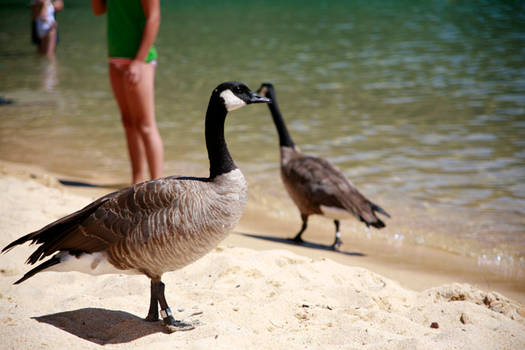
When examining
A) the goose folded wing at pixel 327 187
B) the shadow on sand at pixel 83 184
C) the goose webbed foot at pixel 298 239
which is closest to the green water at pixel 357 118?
the shadow on sand at pixel 83 184

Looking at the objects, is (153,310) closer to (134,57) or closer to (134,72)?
(134,72)

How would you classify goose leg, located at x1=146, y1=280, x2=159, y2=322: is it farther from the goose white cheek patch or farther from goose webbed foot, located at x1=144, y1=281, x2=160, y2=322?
the goose white cheek patch

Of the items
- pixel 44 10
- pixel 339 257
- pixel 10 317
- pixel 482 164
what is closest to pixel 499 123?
pixel 482 164

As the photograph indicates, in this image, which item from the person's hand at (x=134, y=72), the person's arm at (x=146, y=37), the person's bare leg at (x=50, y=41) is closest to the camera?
the person's arm at (x=146, y=37)

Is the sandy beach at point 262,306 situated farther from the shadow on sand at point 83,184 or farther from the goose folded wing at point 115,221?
the shadow on sand at point 83,184

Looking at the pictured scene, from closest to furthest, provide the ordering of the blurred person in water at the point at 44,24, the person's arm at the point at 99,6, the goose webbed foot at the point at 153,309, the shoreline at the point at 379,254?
the goose webbed foot at the point at 153,309
the shoreline at the point at 379,254
the person's arm at the point at 99,6
the blurred person in water at the point at 44,24

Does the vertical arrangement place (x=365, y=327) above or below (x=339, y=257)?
above

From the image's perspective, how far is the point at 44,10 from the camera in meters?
20.6

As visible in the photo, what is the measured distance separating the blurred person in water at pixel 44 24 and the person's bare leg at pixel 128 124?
1576 centimetres

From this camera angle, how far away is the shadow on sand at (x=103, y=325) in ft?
11.5

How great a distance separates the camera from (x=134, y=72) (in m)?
5.96

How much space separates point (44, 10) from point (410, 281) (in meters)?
19.7

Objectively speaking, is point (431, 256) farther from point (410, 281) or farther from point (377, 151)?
point (377, 151)

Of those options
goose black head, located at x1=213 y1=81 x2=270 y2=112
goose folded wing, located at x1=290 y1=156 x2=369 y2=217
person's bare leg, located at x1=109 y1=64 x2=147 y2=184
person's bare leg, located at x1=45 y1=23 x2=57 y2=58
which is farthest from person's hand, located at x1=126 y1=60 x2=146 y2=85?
person's bare leg, located at x1=45 y1=23 x2=57 y2=58
